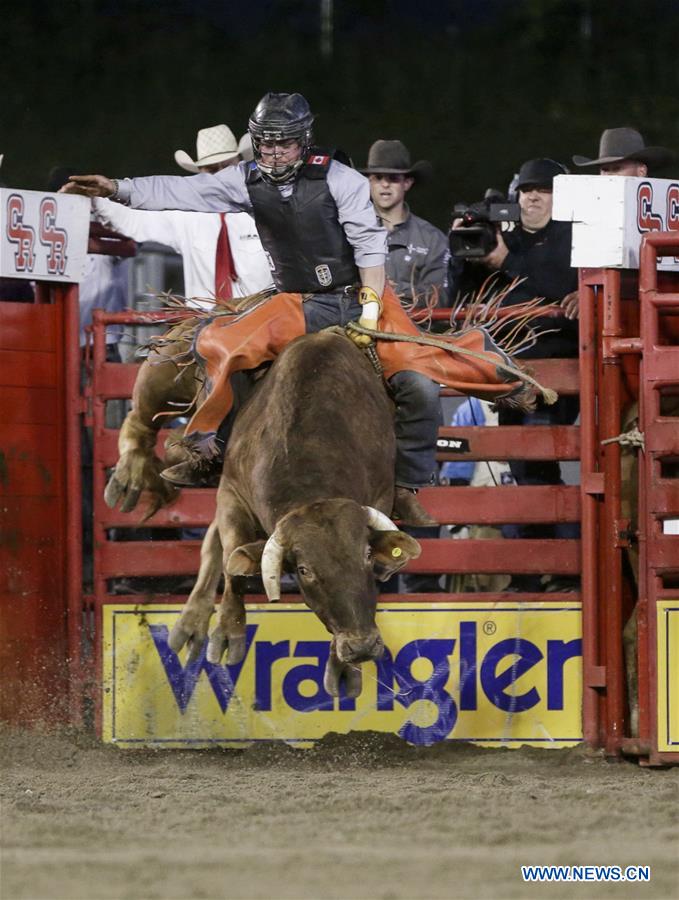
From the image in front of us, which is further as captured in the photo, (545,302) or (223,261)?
(223,261)

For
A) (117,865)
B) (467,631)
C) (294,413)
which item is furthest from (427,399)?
(117,865)

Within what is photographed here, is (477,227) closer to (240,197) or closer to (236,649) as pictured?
(240,197)

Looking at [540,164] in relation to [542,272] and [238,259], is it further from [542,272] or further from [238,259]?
[238,259]

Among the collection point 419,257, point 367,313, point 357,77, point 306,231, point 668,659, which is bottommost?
point 668,659

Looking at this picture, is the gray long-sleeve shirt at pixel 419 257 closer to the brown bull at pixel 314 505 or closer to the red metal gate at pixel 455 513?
the red metal gate at pixel 455 513

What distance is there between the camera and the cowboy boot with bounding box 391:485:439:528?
6.89m

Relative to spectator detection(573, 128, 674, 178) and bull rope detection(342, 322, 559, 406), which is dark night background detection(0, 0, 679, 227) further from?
bull rope detection(342, 322, 559, 406)

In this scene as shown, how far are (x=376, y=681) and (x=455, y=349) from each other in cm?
172

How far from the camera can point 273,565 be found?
5879 mm

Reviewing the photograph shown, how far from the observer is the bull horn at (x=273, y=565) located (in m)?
5.88

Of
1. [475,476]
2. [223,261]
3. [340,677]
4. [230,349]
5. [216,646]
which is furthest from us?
[475,476]

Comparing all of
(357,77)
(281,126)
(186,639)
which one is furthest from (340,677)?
(357,77)

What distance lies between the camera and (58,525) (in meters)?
8.00

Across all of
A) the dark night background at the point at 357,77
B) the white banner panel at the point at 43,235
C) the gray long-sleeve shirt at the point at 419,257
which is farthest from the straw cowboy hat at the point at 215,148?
the dark night background at the point at 357,77
